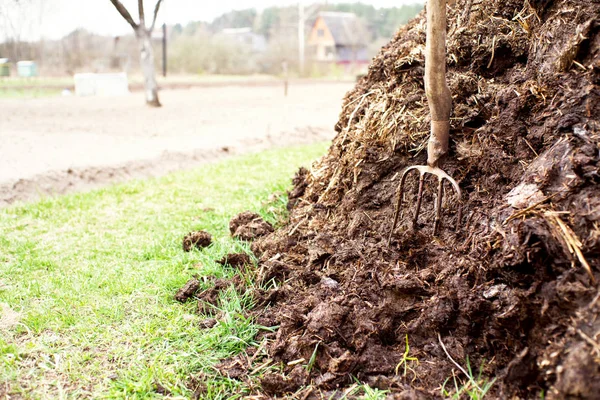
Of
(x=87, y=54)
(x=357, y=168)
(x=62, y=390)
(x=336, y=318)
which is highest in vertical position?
(x=87, y=54)

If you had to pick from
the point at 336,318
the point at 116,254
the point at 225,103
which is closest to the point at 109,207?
the point at 116,254

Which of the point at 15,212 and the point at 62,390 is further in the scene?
the point at 15,212

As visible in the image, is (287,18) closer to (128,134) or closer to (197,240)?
(128,134)

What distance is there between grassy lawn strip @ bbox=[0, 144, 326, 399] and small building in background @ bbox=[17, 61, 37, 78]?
12.5m

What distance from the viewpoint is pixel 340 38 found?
34688 mm

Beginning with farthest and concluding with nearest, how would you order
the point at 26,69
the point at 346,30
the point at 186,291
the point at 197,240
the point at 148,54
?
the point at 346,30
the point at 26,69
the point at 148,54
the point at 197,240
the point at 186,291

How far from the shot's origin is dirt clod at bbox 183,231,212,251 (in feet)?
12.5

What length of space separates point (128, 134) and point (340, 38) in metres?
28.0

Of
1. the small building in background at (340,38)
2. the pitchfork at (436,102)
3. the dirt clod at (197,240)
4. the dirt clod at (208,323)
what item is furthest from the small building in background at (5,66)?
the small building in background at (340,38)

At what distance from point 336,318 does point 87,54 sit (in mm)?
21305

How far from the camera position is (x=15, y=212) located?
4.79m

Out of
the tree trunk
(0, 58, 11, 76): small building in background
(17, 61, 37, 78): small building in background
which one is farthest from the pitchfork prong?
(17, 61, 37, 78): small building in background

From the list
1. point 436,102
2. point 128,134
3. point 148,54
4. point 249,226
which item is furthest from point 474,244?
point 148,54

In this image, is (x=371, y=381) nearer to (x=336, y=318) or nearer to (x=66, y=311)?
(x=336, y=318)
